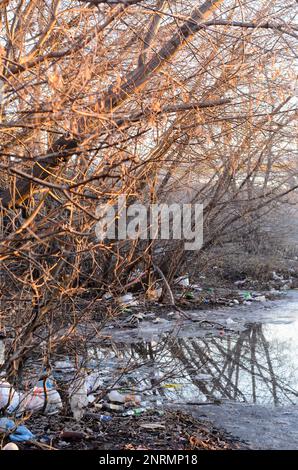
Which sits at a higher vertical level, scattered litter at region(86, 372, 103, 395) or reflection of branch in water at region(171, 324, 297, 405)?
scattered litter at region(86, 372, 103, 395)

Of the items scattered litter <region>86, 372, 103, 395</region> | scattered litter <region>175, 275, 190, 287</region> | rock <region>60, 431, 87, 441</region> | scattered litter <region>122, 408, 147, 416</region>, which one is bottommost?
scattered litter <region>122, 408, 147, 416</region>

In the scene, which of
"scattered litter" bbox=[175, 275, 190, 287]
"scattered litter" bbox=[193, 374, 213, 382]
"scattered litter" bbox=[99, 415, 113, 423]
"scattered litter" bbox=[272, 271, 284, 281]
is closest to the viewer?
"scattered litter" bbox=[99, 415, 113, 423]

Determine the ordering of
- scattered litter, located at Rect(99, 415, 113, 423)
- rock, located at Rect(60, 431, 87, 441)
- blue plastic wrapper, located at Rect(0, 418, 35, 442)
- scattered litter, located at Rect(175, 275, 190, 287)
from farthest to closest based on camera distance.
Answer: scattered litter, located at Rect(175, 275, 190, 287) → scattered litter, located at Rect(99, 415, 113, 423) → rock, located at Rect(60, 431, 87, 441) → blue plastic wrapper, located at Rect(0, 418, 35, 442)

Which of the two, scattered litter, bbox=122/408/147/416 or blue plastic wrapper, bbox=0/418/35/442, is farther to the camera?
scattered litter, bbox=122/408/147/416

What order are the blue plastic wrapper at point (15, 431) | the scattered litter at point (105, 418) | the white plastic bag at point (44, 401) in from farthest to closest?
the scattered litter at point (105, 418) → the white plastic bag at point (44, 401) → the blue plastic wrapper at point (15, 431)

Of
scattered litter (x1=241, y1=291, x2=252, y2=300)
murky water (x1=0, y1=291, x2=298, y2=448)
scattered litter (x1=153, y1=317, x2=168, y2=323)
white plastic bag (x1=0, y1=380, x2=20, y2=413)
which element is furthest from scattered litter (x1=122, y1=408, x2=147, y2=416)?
scattered litter (x1=241, y1=291, x2=252, y2=300)

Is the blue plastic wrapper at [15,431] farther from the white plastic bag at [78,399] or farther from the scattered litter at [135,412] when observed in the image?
the scattered litter at [135,412]

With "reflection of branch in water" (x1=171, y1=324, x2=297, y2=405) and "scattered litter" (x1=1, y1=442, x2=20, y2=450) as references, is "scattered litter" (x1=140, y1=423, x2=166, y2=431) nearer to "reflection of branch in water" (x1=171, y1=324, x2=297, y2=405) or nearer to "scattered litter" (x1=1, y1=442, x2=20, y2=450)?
"scattered litter" (x1=1, y1=442, x2=20, y2=450)

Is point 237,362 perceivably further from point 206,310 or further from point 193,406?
point 206,310

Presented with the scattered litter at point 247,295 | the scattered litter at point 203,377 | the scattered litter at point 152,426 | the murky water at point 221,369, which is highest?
the scattered litter at point 247,295

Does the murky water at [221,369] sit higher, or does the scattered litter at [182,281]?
the scattered litter at [182,281]

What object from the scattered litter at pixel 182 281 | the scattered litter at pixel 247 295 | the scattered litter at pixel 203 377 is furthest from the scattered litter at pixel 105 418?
the scattered litter at pixel 247 295

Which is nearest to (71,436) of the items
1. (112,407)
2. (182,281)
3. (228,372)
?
(112,407)
